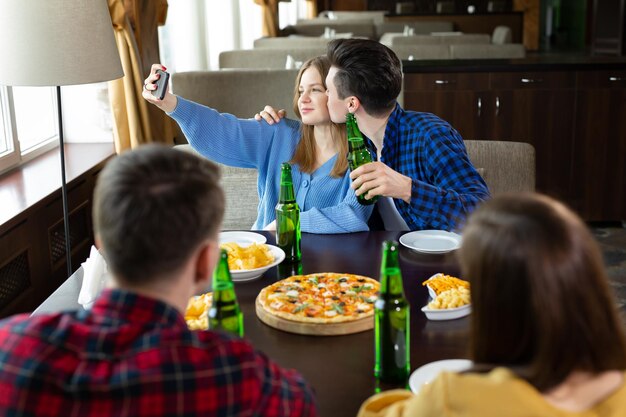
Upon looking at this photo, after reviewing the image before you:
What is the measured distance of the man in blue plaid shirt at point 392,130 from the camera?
7.63 feet

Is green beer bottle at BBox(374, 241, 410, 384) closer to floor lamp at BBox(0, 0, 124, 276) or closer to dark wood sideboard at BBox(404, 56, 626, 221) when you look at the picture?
floor lamp at BBox(0, 0, 124, 276)

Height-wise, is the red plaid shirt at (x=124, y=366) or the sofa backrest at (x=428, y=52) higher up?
the sofa backrest at (x=428, y=52)

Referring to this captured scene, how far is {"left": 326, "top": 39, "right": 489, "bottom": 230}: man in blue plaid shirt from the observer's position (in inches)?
Answer: 91.5

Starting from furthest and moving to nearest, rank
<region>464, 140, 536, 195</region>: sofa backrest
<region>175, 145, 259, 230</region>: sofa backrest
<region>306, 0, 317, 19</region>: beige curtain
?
<region>306, 0, 317, 19</region>: beige curtain → <region>175, 145, 259, 230</region>: sofa backrest → <region>464, 140, 536, 195</region>: sofa backrest

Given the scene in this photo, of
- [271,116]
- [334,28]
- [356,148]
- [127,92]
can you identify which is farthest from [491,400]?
[334,28]

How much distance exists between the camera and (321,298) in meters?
1.66

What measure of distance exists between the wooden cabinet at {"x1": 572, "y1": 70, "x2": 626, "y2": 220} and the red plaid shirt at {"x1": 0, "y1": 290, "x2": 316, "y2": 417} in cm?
390

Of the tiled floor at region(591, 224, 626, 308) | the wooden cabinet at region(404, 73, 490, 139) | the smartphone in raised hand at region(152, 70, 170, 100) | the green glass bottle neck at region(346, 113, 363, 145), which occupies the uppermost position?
the smartphone in raised hand at region(152, 70, 170, 100)

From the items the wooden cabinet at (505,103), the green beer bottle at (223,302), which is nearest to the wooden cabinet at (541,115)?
the wooden cabinet at (505,103)

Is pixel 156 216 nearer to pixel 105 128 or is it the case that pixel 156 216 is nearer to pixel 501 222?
pixel 501 222

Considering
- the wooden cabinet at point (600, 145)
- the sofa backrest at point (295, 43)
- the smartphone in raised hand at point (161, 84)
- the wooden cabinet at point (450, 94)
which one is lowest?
the wooden cabinet at point (600, 145)

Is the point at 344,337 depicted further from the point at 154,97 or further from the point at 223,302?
the point at 154,97

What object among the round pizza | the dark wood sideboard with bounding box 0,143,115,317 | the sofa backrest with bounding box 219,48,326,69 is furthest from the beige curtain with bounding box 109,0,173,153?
the round pizza

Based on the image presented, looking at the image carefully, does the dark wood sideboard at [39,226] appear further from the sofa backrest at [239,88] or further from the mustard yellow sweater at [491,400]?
the mustard yellow sweater at [491,400]
